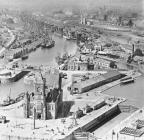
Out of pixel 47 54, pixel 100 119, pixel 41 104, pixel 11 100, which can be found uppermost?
pixel 47 54

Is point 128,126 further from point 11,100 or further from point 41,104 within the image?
point 11,100

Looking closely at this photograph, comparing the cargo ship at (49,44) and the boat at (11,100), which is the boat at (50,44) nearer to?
the cargo ship at (49,44)

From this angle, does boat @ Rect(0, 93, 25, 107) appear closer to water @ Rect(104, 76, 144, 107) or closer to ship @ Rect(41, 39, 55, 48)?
ship @ Rect(41, 39, 55, 48)

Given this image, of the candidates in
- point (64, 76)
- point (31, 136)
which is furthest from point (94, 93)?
point (31, 136)

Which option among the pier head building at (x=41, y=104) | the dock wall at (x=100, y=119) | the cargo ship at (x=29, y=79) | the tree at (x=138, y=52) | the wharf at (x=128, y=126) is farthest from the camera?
the tree at (x=138, y=52)

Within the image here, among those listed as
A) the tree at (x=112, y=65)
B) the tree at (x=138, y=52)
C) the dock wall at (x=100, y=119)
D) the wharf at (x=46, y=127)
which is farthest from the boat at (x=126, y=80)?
the wharf at (x=46, y=127)

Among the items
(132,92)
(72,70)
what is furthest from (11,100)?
(132,92)

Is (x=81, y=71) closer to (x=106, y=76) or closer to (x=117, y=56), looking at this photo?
(x=106, y=76)

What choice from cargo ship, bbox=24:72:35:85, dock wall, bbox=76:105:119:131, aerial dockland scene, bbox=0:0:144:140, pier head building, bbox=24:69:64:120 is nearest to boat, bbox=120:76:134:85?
aerial dockland scene, bbox=0:0:144:140
